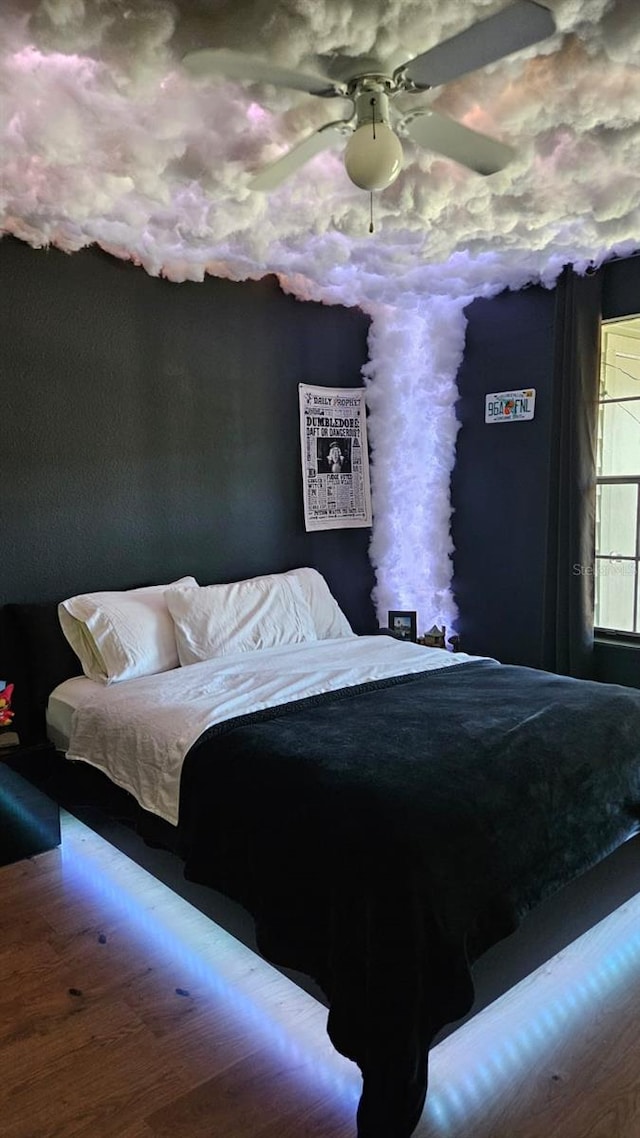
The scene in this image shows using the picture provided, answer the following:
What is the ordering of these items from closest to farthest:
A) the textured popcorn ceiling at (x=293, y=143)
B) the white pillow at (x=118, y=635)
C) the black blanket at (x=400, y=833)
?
the black blanket at (x=400, y=833) < the textured popcorn ceiling at (x=293, y=143) < the white pillow at (x=118, y=635)

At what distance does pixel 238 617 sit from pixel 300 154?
1865mm

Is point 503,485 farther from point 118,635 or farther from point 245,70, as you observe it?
point 245,70

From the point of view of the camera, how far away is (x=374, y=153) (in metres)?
1.98

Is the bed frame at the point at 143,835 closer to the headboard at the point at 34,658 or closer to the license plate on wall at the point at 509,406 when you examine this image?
the headboard at the point at 34,658

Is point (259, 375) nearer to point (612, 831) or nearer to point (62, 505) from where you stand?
point (62, 505)

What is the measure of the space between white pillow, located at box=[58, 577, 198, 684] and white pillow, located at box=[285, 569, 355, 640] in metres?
0.77

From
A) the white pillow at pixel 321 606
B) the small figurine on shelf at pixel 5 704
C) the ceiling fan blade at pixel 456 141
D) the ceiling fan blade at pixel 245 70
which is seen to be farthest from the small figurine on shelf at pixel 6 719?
the ceiling fan blade at pixel 456 141

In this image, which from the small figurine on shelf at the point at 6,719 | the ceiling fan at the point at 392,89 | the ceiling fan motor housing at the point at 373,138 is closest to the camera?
the ceiling fan at the point at 392,89

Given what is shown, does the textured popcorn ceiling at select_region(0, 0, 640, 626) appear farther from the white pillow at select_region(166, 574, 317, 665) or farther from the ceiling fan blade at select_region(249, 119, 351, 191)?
the white pillow at select_region(166, 574, 317, 665)

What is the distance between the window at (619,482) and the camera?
12.5ft

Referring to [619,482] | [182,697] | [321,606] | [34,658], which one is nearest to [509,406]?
[619,482]

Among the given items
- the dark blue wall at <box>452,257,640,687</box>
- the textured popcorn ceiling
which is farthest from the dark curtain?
the textured popcorn ceiling

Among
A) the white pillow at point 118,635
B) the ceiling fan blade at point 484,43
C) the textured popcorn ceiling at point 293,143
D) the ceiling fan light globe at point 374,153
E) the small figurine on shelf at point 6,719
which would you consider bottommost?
the small figurine on shelf at point 6,719

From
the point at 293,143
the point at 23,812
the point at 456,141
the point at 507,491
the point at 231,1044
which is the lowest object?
the point at 231,1044
